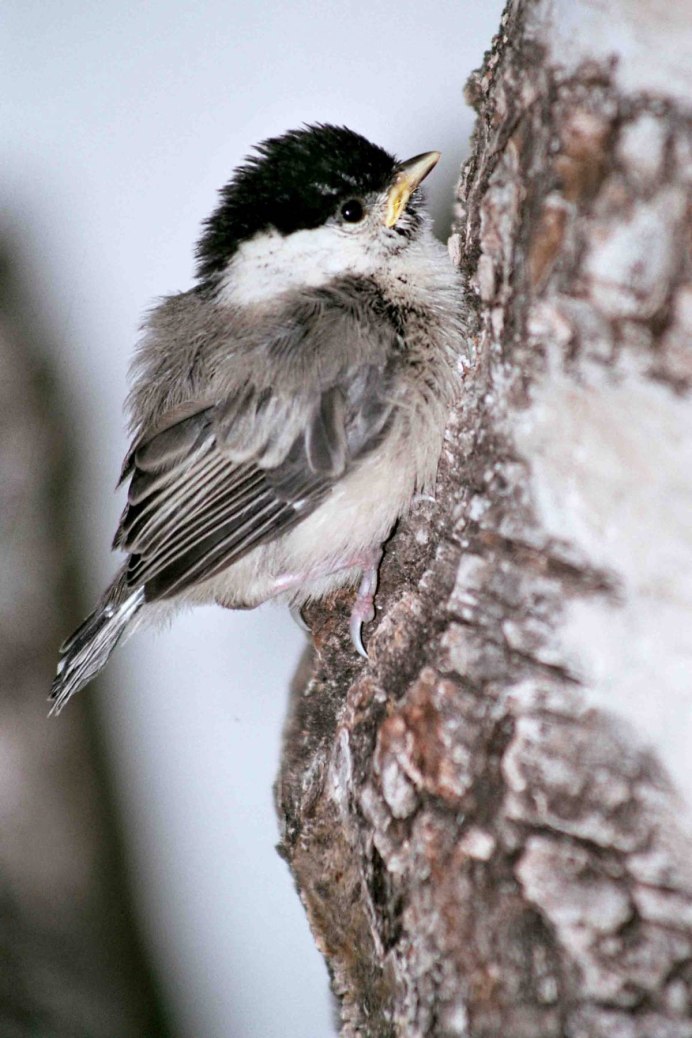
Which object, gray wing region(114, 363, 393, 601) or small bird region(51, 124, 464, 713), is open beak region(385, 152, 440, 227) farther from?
gray wing region(114, 363, 393, 601)

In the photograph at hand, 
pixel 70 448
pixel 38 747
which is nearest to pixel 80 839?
pixel 38 747

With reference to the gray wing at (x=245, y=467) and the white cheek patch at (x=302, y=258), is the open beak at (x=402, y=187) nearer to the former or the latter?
the white cheek patch at (x=302, y=258)

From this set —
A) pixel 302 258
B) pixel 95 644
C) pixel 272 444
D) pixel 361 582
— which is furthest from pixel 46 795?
pixel 302 258

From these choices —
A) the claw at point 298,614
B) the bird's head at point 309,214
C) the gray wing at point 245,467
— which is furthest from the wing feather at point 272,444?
the claw at point 298,614

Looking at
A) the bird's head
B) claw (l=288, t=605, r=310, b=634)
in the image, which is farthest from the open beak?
claw (l=288, t=605, r=310, b=634)

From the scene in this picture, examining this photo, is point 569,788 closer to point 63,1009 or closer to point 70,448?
point 70,448

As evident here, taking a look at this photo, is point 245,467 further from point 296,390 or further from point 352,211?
point 352,211

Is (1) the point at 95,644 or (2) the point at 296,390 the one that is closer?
(2) the point at 296,390
